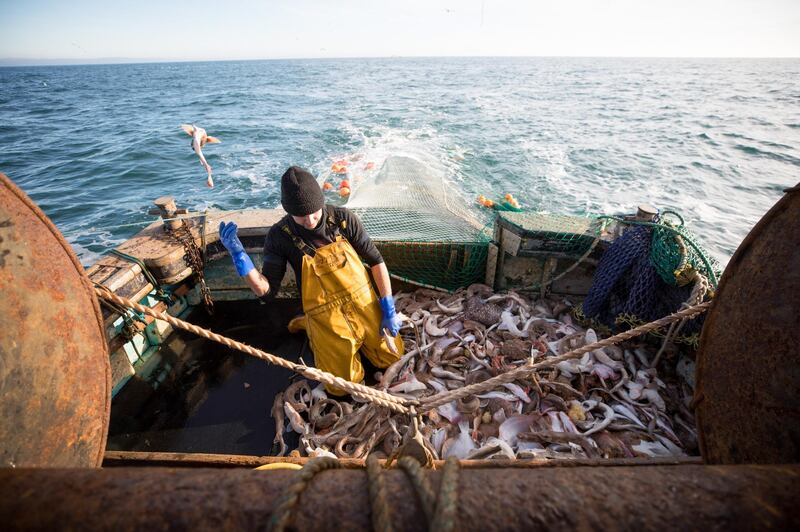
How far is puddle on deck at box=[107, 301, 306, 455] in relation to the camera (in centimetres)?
328

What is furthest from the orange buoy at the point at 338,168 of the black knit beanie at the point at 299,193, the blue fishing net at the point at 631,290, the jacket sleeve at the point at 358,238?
the blue fishing net at the point at 631,290

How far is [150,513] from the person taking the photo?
2.14 feet

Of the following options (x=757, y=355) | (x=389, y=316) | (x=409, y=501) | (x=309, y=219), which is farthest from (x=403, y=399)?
(x=309, y=219)

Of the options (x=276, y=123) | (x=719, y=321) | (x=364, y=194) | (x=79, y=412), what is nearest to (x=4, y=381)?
(x=79, y=412)

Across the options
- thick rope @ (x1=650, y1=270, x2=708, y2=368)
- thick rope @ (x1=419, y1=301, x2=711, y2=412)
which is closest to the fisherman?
thick rope @ (x1=419, y1=301, x2=711, y2=412)

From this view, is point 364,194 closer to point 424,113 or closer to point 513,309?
point 513,309

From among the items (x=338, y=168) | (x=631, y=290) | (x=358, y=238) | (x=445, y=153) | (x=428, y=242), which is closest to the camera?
(x=358, y=238)

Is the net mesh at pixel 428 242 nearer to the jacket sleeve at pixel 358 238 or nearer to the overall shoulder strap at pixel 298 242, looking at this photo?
the jacket sleeve at pixel 358 238

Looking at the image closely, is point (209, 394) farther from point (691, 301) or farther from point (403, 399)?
point (691, 301)

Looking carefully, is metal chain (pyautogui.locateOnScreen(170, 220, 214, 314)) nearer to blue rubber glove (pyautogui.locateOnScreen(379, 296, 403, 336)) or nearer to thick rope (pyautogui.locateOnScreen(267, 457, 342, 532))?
blue rubber glove (pyautogui.locateOnScreen(379, 296, 403, 336))

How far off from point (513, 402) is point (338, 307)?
190 cm

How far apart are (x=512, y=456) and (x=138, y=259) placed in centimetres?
433

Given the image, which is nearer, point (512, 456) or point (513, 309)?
point (512, 456)

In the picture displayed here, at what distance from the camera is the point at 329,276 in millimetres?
3164
